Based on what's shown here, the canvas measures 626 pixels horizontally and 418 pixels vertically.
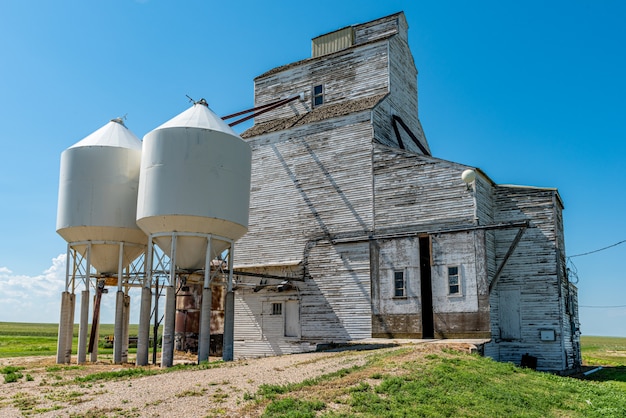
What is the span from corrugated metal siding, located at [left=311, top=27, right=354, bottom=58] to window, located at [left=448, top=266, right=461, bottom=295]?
14440mm

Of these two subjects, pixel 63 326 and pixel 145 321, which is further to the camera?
pixel 63 326

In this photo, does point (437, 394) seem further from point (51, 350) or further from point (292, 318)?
point (51, 350)

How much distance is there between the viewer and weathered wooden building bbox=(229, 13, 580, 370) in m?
23.3

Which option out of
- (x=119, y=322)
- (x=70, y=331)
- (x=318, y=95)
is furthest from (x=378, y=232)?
(x=70, y=331)

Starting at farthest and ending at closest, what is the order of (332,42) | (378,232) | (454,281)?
1. (332,42)
2. (378,232)
3. (454,281)

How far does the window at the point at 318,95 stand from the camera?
30844 mm

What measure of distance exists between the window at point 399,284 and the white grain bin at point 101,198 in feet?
36.4

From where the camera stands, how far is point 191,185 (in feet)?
72.2

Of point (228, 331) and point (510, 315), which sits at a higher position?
point (510, 315)

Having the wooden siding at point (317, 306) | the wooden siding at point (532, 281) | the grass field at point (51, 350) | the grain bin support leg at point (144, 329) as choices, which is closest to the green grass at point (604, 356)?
the grass field at point (51, 350)

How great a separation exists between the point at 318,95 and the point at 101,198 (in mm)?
12644

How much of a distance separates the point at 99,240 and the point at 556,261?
1914 cm

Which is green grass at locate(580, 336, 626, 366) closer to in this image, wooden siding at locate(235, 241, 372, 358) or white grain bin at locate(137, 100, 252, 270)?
wooden siding at locate(235, 241, 372, 358)

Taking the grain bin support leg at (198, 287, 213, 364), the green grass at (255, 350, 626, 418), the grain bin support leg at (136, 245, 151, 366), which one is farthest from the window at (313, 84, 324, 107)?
the green grass at (255, 350, 626, 418)
